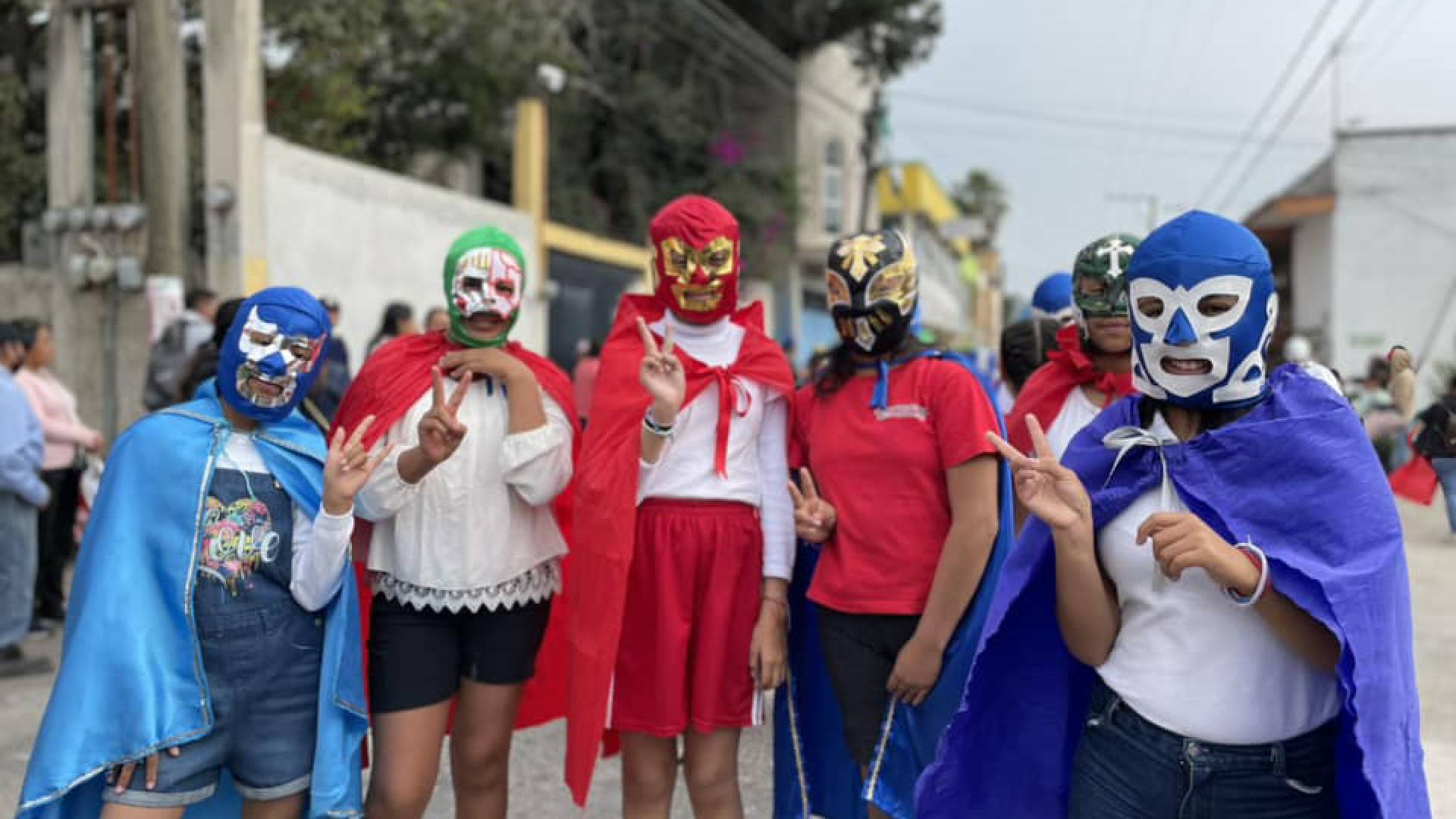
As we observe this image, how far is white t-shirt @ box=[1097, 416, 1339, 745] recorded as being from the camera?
206 centimetres

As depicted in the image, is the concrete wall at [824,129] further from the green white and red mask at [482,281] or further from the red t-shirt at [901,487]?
the red t-shirt at [901,487]

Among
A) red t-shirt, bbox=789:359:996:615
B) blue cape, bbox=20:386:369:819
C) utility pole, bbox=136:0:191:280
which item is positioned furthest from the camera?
utility pole, bbox=136:0:191:280

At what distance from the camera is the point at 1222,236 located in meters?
2.09

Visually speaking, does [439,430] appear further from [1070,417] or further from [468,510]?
[1070,417]

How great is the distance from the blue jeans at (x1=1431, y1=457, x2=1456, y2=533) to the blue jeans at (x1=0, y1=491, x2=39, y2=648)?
21.1ft

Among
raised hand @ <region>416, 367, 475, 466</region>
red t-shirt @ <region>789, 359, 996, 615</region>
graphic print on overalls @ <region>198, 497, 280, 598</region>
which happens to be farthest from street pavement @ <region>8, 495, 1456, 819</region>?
red t-shirt @ <region>789, 359, 996, 615</region>

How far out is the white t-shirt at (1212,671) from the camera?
2062mm

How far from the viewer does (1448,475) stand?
293 centimetres

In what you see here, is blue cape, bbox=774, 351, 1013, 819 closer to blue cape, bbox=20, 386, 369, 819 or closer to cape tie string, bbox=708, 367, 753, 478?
cape tie string, bbox=708, 367, 753, 478

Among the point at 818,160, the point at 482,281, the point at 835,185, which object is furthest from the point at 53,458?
the point at 835,185

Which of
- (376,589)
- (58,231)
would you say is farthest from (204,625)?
(58,231)

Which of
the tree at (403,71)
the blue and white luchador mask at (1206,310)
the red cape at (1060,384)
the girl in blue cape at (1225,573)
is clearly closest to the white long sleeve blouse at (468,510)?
the red cape at (1060,384)

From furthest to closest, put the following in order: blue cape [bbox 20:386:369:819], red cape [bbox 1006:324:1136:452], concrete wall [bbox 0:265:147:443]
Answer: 1. concrete wall [bbox 0:265:147:443]
2. red cape [bbox 1006:324:1136:452]
3. blue cape [bbox 20:386:369:819]

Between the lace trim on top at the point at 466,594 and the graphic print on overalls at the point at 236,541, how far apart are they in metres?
0.42
